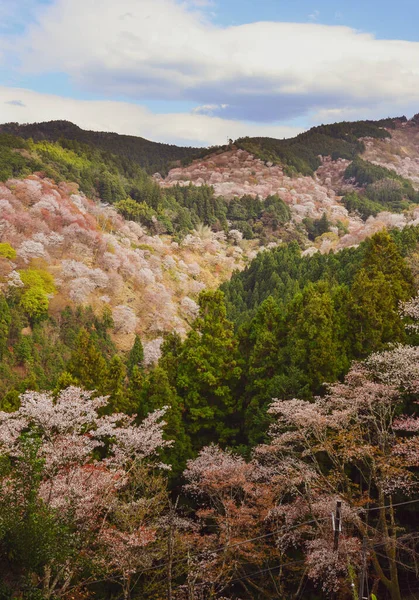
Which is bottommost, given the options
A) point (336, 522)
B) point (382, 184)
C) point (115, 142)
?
point (336, 522)

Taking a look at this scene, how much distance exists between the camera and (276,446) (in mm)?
15281

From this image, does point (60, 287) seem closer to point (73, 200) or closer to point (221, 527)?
point (73, 200)

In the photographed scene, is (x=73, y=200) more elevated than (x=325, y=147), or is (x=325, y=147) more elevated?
(x=325, y=147)

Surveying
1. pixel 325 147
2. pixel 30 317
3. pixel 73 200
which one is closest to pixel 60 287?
pixel 30 317

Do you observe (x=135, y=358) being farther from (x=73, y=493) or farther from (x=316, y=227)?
(x=316, y=227)

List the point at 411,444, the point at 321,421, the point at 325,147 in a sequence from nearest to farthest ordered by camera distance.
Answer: the point at 411,444
the point at 321,421
the point at 325,147

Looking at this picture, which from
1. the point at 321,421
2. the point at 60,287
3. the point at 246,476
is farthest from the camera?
the point at 60,287

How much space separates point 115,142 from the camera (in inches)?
5664

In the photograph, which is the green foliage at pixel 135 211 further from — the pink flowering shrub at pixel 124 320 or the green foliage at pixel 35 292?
the green foliage at pixel 35 292

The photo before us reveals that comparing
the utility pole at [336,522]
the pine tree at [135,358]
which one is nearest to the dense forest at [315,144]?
the pine tree at [135,358]

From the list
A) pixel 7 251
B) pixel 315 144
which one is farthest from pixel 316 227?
pixel 315 144

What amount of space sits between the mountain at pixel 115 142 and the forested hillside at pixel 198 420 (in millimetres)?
70322

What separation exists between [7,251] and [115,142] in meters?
107

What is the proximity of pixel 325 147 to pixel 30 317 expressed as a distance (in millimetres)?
127751
